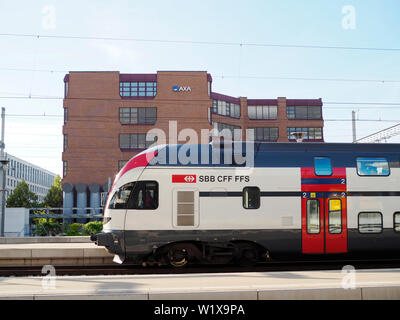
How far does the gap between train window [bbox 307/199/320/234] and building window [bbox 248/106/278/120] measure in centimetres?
5182

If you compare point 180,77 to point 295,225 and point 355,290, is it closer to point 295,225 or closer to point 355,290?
point 295,225

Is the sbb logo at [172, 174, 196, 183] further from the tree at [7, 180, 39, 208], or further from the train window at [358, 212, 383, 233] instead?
the tree at [7, 180, 39, 208]

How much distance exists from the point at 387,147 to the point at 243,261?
5852 mm

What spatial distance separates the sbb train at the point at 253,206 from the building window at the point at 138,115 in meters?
41.2

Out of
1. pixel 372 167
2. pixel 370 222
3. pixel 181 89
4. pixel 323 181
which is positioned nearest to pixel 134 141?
pixel 181 89

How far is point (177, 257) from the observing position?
508 inches

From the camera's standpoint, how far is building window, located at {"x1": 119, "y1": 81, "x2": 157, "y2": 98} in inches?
2153

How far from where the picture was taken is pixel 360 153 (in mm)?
13750

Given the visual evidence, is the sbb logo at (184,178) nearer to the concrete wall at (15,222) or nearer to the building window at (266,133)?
the concrete wall at (15,222)

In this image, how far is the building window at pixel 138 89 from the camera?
2153 inches

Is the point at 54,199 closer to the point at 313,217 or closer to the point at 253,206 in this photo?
the point at 253,206

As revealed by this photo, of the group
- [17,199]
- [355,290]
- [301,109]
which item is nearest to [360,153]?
[355,290]

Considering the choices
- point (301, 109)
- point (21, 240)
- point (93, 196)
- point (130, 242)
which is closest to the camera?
point (130, 242)
